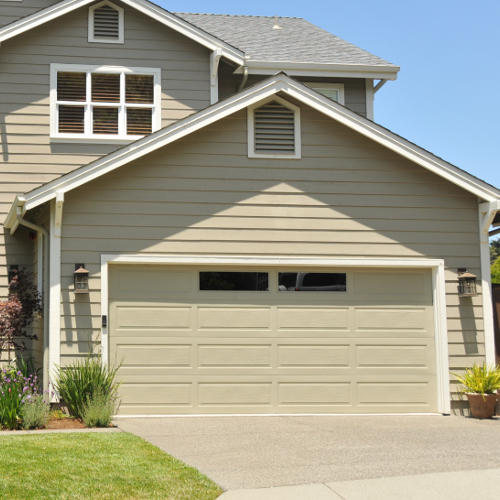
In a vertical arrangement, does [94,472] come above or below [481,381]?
below

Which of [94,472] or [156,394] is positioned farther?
[156,394]

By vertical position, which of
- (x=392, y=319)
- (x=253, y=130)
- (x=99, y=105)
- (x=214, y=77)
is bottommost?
(x=392, y=319)

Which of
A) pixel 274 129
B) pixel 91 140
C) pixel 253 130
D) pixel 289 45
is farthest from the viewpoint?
pixel 289 45

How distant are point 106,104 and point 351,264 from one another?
5.39 metres

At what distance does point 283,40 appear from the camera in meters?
15.6

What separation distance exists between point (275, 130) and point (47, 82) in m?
4.46

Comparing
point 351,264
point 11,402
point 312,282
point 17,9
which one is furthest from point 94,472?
point 17,9

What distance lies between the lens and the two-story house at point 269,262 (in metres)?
10.8

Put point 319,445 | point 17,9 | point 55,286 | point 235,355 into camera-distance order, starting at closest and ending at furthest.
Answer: point 319,445 < point 55,286 < point 235,355 < point 17,9

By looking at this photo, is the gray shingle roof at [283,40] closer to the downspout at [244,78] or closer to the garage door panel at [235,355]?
the downspout at [244,78]

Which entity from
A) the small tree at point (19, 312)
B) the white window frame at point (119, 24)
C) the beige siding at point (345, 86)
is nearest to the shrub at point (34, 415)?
the small tree at point (19, 312)

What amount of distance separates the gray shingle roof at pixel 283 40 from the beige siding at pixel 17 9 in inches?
150

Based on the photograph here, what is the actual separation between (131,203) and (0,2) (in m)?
5.78

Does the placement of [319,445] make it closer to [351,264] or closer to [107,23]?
[351,264]
